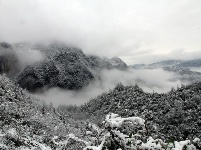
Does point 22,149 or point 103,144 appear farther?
point 22,149

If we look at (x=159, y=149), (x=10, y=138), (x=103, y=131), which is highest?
(x=103, y=131)

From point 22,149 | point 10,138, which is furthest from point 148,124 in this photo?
point 10,138

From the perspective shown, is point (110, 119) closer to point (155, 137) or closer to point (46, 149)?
point (155, 137)

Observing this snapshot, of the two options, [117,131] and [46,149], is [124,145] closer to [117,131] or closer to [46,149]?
[117,131]

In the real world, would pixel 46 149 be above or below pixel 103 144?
below

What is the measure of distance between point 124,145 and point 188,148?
1205 mm

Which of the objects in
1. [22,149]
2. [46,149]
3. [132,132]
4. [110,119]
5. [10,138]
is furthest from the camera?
[46,149]

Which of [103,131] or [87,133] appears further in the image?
[87,133]

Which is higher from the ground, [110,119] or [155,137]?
[110,119]

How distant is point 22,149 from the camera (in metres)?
29.2

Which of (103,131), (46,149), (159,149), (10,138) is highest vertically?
(103,131)

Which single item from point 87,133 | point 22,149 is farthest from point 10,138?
point 87,133

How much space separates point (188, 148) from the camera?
19.0 ft

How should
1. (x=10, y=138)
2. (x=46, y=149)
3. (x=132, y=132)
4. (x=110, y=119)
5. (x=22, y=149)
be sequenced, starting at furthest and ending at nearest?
(x=46, y=149)
(x=10, y=138)
(x=22, y=149)
(x=132, y=132)
(x=110, y=119)
